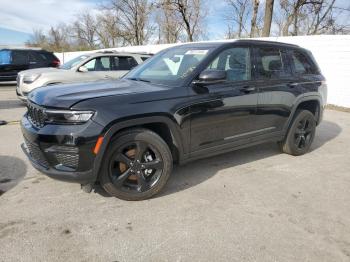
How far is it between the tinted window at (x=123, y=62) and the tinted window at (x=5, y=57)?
7.21 meters

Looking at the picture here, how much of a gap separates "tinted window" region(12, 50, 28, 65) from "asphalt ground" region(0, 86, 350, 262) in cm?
1122

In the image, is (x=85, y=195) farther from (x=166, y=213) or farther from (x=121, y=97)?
(x=121, y=97)

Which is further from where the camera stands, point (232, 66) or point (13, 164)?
point (13, 164)

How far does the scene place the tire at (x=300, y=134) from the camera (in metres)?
5.19

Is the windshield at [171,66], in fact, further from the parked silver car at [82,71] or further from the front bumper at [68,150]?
the parked silver car at [82,71]

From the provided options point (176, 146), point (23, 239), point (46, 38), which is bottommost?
point (23, 239)

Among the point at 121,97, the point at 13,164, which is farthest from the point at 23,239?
the point at 13,164

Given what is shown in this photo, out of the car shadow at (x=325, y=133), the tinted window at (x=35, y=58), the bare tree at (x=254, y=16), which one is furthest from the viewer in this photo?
the bare tree at (x=254, y=16)

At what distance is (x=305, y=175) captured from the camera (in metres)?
4.52

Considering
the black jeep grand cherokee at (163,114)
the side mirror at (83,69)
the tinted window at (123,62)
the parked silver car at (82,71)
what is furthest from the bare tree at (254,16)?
the black jeep grand cherokee at (163,114)

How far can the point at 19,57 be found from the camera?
14492mm

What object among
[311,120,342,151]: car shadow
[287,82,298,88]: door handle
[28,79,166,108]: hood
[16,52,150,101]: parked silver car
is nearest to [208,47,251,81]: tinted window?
[287,82,298,88]: door handle

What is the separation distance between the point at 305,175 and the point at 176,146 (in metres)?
2.04

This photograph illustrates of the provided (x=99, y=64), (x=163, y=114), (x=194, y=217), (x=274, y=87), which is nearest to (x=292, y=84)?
(x=274, y=87)
